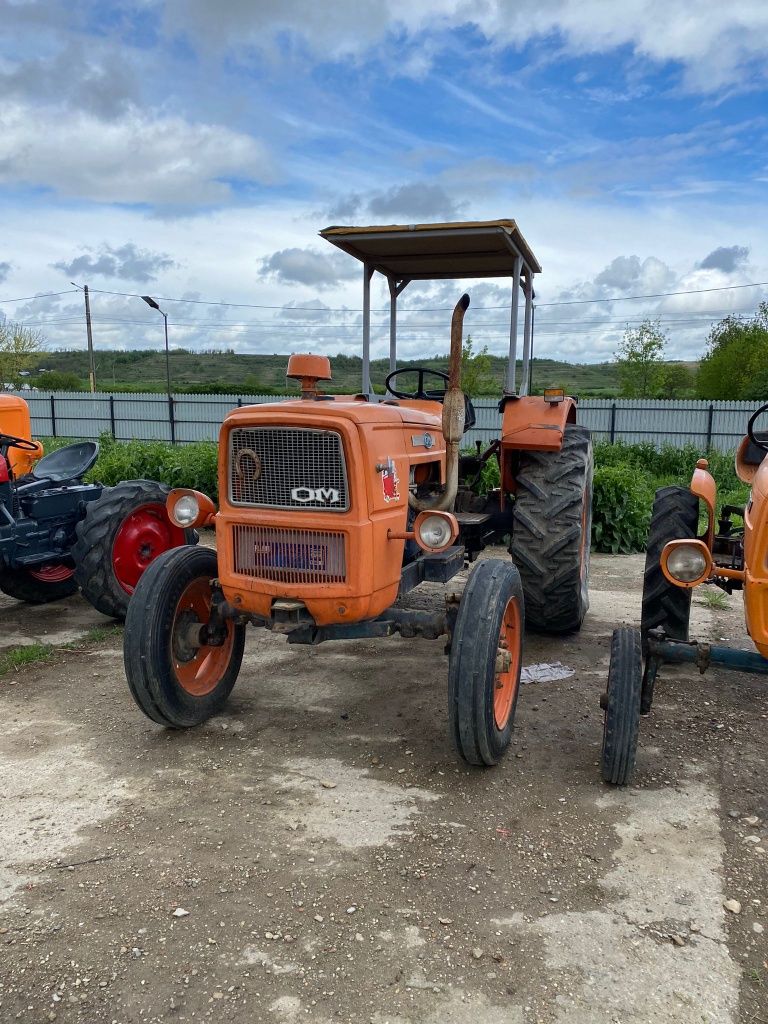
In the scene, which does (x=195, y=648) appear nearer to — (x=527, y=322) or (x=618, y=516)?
(x=527, y=322)

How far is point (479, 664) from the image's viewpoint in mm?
3281

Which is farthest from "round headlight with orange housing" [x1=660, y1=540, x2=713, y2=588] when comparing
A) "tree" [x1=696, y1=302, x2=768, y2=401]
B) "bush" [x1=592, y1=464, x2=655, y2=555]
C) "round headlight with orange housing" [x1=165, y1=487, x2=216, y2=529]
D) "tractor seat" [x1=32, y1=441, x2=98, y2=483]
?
"tree" [x1=696, y1=302, x2=768, y2=401]

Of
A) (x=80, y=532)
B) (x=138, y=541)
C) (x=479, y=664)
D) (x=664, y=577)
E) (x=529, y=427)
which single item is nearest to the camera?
(x=479, y=664)

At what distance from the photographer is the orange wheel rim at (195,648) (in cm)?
398

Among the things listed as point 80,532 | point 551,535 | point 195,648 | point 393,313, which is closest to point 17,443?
point 80,532

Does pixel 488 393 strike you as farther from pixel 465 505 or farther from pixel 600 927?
pixel 600 927

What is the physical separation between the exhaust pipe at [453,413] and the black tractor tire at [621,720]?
114 cm

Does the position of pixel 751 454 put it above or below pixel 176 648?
above

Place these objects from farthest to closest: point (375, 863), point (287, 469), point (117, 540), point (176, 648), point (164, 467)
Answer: point (164, 467) < point (117, 540) < point (176, 648) < point (287, 469) < point (375, 863)

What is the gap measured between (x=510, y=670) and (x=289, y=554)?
119 cm

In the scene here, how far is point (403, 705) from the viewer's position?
14.3 ft

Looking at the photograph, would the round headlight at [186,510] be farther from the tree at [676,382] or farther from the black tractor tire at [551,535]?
the tree at [676,382]

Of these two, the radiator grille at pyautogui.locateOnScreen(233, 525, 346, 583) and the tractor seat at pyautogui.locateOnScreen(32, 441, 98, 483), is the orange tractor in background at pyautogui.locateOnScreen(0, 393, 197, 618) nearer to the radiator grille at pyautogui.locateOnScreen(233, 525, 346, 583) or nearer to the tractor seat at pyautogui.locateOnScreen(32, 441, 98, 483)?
the tractor seat at pyautogui.locateOnScreen(32, 441, 98, 483)

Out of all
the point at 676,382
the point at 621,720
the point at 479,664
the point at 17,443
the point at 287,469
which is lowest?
the point at 621,720
